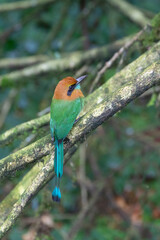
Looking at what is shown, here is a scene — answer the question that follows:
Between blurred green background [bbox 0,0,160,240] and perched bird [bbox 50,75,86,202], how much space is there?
1.00 meters

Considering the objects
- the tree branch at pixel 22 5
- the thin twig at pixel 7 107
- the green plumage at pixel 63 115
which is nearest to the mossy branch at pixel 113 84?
the green plumage at pixel 63 115

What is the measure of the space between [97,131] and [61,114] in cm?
226

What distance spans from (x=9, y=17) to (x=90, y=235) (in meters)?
3.68

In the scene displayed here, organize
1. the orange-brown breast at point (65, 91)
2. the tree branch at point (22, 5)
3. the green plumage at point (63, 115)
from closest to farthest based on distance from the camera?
the green plumage at point (63, 115) → the orange-brown breast at point (65, 91) → the tree branch at point (22, 5)

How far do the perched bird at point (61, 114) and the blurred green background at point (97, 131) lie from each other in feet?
3.27

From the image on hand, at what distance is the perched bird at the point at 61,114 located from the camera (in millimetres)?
2336

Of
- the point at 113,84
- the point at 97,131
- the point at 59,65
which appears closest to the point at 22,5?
the point at 59,65

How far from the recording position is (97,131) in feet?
16.3

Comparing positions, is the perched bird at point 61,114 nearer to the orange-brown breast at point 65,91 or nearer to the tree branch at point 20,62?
the orange-brown breast at point 65,91

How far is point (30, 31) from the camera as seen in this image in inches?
232

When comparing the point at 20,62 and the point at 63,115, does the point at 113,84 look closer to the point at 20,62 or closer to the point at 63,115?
the point at 63,115

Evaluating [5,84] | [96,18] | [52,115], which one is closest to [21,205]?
[52,115]

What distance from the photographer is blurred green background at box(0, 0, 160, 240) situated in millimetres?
4508

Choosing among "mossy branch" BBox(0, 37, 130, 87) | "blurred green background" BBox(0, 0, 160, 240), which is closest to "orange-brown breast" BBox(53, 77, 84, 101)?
"blurred green background" BBox(0, 0, 160, 240)
